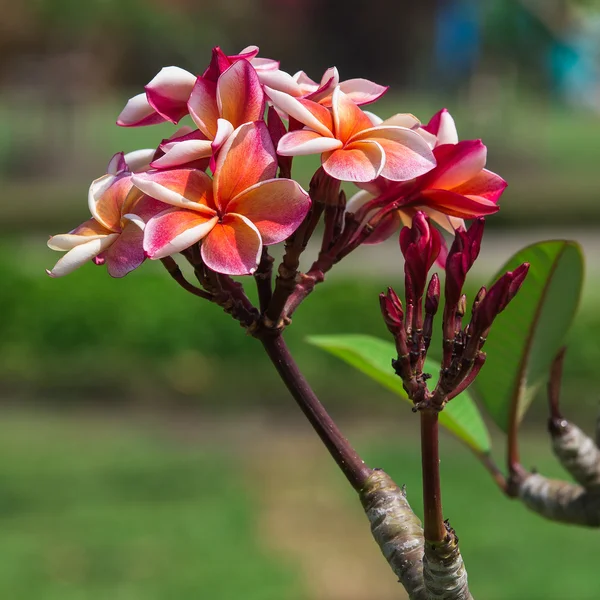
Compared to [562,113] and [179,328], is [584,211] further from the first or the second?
[562,113]

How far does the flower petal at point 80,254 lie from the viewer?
51 cm

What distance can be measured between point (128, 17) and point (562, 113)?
1310 centimetres

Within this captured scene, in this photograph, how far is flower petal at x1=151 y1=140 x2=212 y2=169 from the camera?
1.65 ft

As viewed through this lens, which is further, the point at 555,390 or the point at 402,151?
the point at 555,390

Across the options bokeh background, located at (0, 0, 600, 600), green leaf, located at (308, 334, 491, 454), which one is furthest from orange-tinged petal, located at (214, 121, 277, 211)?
bokeh background, located at (0, 0, 600, 600)

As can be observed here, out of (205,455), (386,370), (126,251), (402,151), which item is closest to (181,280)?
(126,251)

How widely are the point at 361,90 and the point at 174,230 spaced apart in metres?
0.16

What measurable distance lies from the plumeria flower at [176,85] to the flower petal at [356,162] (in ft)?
0.25

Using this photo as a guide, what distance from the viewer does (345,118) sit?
1.75ft

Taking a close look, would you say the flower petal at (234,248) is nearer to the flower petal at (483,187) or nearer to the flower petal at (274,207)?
the flower petal at (274,207)

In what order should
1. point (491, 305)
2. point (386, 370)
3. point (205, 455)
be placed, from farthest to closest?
point (205, 455) → point (386, 370) → point (491, 305)

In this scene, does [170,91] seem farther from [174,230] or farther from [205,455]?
[205,455]

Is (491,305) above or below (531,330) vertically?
above

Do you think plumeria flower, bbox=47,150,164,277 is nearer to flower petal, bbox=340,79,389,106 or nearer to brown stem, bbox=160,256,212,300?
brown stem, bbox=160,256,212,300
